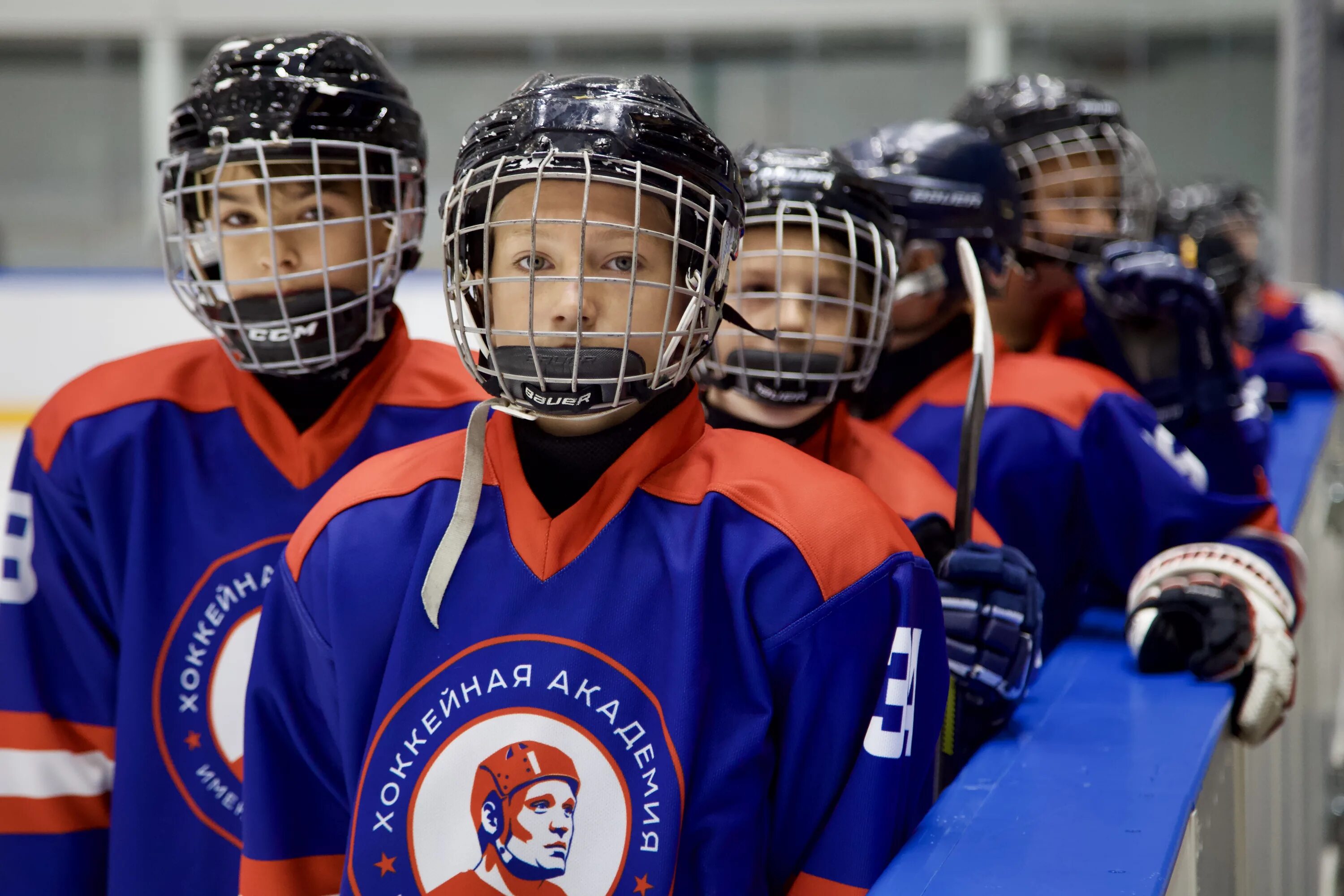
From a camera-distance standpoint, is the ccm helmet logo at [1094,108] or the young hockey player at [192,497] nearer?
the young hockey player at [192,497]

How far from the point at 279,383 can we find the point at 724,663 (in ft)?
2.26

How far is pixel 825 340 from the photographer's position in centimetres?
148

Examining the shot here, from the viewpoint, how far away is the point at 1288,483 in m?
2.57

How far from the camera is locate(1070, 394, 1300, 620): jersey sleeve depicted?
5.97 feet

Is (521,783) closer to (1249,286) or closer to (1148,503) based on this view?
(1148,503)

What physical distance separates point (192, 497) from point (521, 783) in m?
0.59

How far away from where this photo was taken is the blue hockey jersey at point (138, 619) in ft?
4.68

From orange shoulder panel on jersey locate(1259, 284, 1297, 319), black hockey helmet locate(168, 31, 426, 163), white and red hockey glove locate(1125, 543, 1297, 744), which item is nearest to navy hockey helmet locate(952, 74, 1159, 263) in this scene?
white and red hockey glove locate(1125, 543, 1297, 744)

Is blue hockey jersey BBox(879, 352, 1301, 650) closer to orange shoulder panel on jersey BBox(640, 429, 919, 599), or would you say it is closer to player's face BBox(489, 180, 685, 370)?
orange shoulder panel on jersey BBox(640, 429, 919, 599)

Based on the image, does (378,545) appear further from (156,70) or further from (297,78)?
(156,70)

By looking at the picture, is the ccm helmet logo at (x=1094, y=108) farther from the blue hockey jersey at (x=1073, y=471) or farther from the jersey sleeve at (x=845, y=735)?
the jersey sleeve at (x=845, y=735)

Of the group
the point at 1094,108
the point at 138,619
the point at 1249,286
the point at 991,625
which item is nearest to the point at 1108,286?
the point at 1094,108

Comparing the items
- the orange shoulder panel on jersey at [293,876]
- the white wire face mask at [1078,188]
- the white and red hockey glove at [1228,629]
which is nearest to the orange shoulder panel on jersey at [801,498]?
the orange shoulder panel on jersey at [293,876]

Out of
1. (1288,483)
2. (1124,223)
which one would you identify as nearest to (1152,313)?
(1124,223)
